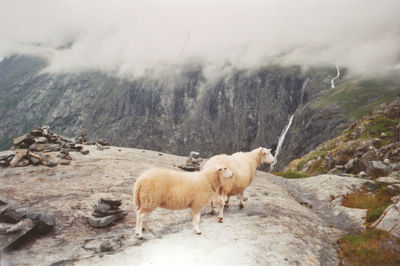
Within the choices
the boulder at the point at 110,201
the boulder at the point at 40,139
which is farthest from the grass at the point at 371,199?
the boulder at the point at 40,139

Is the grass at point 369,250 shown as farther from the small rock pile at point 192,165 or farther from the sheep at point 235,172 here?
the small rock pile at point 192,165

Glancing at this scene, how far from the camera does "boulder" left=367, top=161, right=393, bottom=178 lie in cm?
2755

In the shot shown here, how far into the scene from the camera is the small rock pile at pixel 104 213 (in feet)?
38.6

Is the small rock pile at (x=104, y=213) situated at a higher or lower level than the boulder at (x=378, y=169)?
lower

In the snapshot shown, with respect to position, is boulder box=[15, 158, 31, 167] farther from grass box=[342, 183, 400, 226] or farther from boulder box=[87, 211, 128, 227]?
grass box=[342, 183, 400, 226]

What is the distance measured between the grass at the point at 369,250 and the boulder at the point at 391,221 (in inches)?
15.3

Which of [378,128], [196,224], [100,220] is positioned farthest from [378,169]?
[378,128]

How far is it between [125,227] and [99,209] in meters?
1.60

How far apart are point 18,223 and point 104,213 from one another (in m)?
3.56

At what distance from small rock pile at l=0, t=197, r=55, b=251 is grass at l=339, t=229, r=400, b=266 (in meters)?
13.2

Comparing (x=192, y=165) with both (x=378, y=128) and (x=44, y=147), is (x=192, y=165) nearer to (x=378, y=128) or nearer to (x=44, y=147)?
(x=44, y=147)

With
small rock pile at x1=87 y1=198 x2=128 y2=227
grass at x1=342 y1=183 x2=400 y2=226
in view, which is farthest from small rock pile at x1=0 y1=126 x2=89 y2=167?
grass at x1=342 y1=183 x2=400 y2=226

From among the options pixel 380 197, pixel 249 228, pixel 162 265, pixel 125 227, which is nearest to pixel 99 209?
pixel 125 227

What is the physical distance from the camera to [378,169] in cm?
2831
